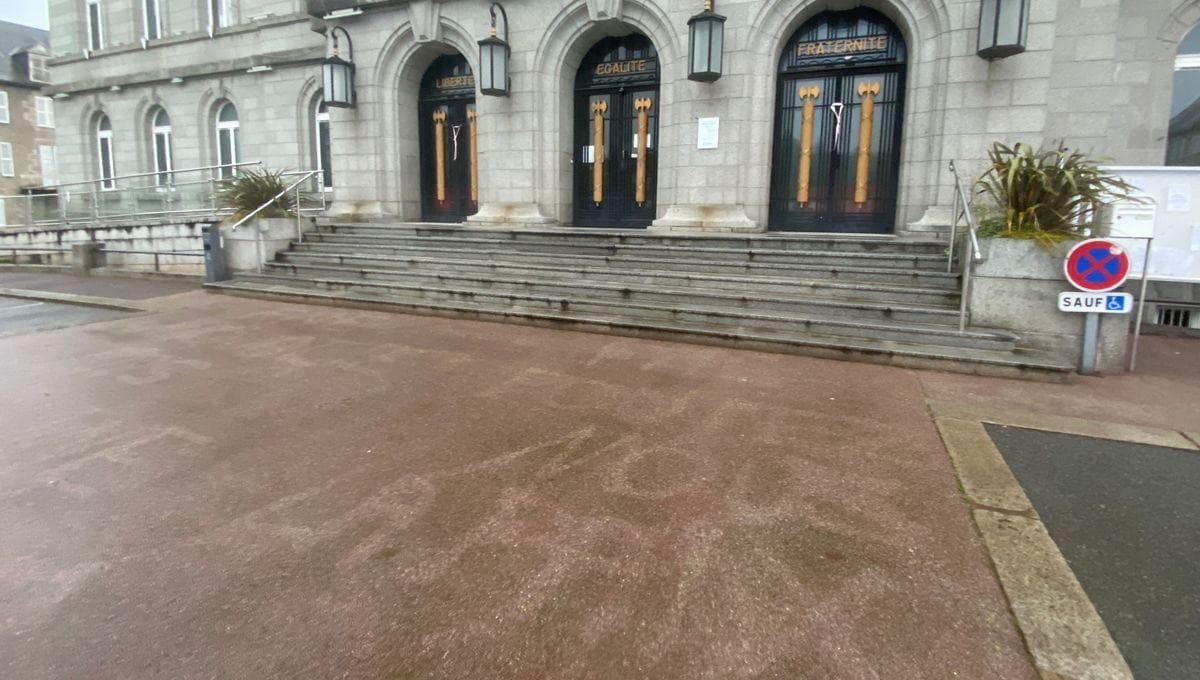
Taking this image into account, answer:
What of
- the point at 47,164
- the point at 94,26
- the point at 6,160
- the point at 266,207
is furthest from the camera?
the point at 47,164

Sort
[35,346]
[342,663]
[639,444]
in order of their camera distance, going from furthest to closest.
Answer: [35,346] < [639,444] < [342,663]

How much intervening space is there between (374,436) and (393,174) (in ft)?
36.1

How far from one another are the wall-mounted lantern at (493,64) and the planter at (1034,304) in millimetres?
8929

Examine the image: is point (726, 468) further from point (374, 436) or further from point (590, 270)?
point (590, 270)

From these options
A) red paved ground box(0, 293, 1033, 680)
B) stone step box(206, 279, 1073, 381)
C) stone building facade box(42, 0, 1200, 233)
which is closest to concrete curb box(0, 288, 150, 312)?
stone step box(206, 279, 1073, 381)

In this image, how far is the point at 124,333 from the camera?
7.98 metres

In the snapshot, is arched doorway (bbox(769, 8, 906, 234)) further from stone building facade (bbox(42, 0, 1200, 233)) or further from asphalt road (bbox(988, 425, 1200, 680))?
asphalt road (bbox(988, 425, 1200, 680))

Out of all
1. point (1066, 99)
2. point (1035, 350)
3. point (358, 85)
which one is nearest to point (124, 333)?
point (358, 85)

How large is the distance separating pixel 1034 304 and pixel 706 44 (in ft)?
21.3

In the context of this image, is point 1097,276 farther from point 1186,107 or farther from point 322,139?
point 322,139

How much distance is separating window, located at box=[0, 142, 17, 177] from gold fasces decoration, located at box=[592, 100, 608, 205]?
42606mm

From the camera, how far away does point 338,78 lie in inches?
527

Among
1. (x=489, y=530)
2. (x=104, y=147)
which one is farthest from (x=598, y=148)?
(x=104, y=147)

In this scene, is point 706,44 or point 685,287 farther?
point 706,44
